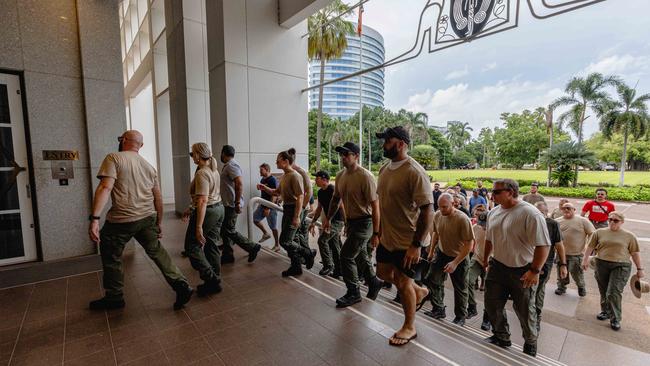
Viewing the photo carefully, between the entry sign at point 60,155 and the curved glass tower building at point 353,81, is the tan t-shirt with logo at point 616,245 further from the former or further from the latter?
the curved glass tower building at point 353,81

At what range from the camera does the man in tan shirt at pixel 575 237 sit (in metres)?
5.35

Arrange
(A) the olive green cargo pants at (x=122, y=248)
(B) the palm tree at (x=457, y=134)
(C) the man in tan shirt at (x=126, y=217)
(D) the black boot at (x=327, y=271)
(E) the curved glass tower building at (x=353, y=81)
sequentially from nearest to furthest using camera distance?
(C) the man in tan shirt at (x=126, y=217) < (A) the olive green cargo pants at (x=122, y=248) < (D) the black boot at (x=327, y=271) < (E) the curved glass tower building at (x=353, y=81) < (B) the palm tree at (x=457, y=134)

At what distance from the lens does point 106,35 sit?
4.93 meters

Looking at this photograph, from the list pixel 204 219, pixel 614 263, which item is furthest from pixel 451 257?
pixel 204 219

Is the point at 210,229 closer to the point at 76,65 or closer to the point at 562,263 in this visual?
the point at 76,65

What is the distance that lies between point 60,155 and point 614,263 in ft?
28.7

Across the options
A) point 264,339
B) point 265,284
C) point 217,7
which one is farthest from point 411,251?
point 217,7

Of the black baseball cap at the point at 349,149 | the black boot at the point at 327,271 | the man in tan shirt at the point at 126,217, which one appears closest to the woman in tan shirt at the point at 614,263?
the black boot at the point at 327,271

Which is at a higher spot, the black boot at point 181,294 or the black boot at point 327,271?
the black boot at point 181,294

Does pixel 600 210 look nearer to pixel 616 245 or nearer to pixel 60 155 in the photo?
pixel 616 245

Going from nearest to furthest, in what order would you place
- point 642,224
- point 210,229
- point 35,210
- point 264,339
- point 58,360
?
point 58,360 < point 264,339 < point 210,229 < point 35,210 < point 642,224

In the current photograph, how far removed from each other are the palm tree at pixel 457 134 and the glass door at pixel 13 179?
7905 centimetres

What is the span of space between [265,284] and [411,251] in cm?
219

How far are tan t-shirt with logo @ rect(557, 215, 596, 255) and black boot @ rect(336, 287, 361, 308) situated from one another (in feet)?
15.2
